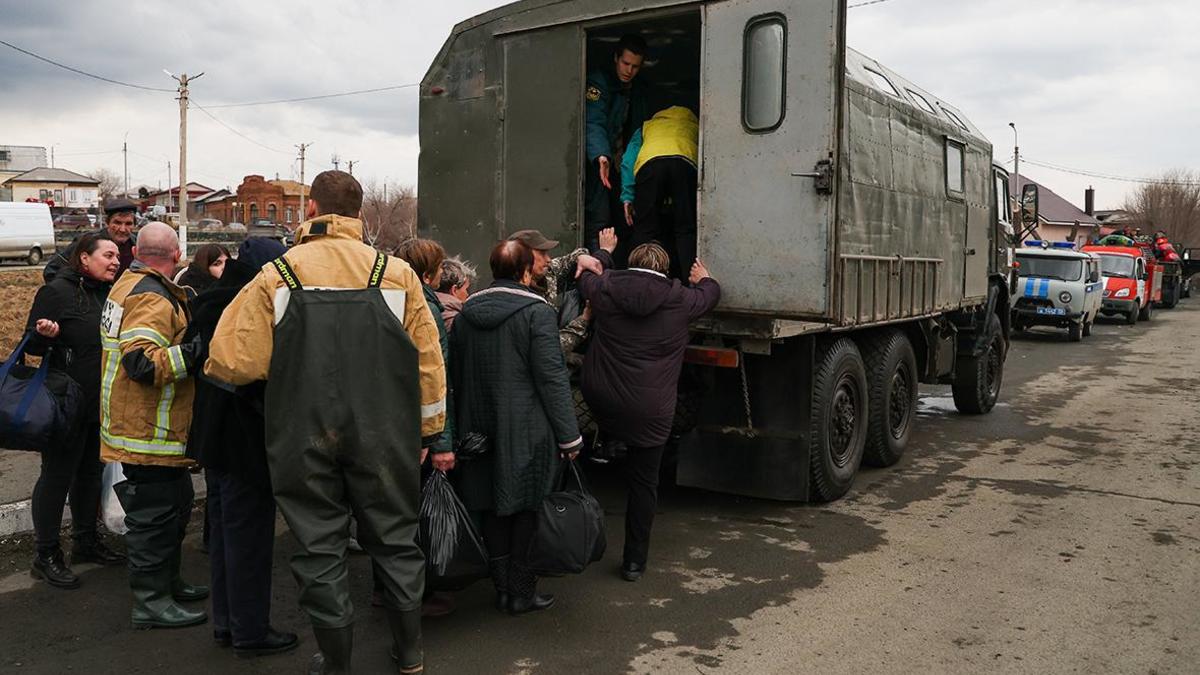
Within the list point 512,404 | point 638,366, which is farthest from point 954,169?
point 512,404

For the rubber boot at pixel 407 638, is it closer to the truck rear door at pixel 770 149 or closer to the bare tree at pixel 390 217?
the truck rear door at pixel 770 149

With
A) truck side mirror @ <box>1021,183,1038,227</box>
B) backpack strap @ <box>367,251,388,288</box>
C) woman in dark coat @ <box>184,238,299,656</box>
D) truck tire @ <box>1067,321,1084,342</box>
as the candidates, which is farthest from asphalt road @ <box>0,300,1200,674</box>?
truck tire @ <box>1067,321,1084,342</box>

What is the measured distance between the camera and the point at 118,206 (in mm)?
5590

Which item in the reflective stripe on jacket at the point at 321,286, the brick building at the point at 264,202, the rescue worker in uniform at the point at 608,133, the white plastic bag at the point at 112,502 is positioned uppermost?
the brick building at the point at 264,202

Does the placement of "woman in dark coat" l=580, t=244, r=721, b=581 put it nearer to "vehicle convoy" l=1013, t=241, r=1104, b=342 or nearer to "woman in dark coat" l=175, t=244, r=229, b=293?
"woman in dark coat" l=175, t=244, r=229, b=293

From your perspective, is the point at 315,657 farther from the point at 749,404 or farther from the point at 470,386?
the point at 749,404

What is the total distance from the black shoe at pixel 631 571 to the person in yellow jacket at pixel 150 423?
2.02 meters

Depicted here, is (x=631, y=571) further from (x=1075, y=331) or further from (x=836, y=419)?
(x=1075, y=331)

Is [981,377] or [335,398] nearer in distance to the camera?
[335,398]

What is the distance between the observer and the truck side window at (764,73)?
530 cm

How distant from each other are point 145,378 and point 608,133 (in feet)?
11.7

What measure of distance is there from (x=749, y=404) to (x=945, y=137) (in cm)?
361

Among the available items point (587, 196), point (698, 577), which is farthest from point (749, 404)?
point (587, 196)

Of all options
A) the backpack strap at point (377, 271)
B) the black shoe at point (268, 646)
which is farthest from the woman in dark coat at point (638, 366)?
the black shoe at point (268, 646)
